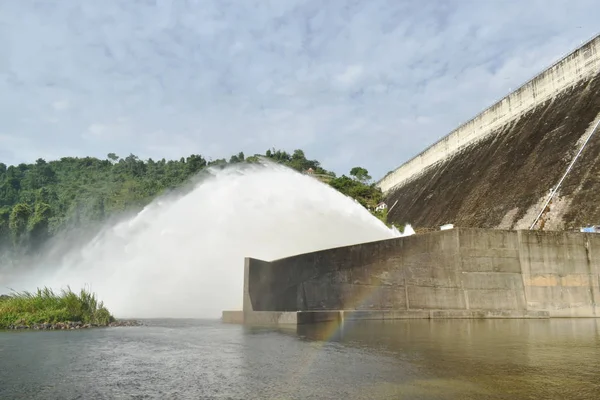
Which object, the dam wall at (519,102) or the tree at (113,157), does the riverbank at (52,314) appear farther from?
the tree at (113,157)

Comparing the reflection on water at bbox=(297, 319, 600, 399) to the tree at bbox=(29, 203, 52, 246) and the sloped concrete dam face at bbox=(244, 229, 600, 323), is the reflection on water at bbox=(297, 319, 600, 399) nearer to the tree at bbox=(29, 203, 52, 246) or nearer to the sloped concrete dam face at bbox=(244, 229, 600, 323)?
the sloped concrete dam face at bbox=(244, 229, 600, 323)

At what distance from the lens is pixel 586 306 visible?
13.5 meters

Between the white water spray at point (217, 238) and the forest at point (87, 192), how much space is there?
25776 millimetres

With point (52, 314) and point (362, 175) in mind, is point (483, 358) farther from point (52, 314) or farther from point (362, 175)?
point (362, 175)

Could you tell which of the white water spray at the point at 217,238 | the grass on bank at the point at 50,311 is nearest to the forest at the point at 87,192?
the white water spray at the point at 217,238

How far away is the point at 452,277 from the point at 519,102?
34.8 meters

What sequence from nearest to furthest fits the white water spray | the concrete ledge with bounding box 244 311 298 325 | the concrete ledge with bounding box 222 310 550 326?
the concrete ledge with bounding box 244 311 298 325
the concrete ledge with bounding box 222 310 550 326
the white water spray

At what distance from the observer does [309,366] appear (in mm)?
5617

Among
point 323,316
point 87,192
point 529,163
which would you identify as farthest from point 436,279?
point 87,192

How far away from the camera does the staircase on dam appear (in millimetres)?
26312

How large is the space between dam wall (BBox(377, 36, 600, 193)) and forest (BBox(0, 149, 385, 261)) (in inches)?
417

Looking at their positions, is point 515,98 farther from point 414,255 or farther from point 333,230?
point 414,255

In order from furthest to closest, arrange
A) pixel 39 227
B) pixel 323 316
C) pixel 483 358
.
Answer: pixel 39 227, pixel 323 316, pixel 483 358

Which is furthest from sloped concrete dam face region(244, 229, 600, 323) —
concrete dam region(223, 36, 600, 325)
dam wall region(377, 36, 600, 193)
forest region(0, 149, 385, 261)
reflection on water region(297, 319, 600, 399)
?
forest region(0, 149, 385, 261)
